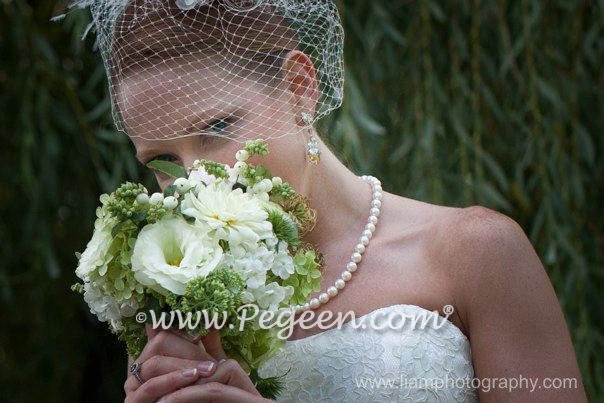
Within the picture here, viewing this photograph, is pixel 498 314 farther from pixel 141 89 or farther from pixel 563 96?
pixel 563 96

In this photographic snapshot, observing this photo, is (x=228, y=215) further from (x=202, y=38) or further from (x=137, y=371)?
(x=202, y=38)

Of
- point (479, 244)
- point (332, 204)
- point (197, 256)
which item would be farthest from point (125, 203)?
point (479, 244)

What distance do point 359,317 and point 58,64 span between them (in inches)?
59.8

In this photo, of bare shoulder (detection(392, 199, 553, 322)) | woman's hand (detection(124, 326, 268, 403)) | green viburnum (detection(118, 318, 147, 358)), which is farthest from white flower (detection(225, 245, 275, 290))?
bare shoulder (detection(392, 199, 553, 322))

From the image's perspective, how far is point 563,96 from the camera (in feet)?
9.45

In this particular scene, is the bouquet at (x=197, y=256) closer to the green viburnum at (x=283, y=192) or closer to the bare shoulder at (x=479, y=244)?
the green viburnum at (x=283, y=192)

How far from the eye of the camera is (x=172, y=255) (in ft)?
5.04

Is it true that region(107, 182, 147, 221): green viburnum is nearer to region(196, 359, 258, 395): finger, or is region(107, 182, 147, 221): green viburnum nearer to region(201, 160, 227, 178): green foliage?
region(201, 160, 227, 178): green foliage

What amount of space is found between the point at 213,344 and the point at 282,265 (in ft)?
0.58

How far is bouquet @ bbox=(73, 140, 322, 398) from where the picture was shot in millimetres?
1484

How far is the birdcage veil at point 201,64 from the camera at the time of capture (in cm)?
184

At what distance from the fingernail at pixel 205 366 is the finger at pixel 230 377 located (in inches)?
0.6

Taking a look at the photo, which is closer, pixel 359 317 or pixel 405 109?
pixel 359 317

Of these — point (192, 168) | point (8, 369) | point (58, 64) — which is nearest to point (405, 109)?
point (58, 64)
